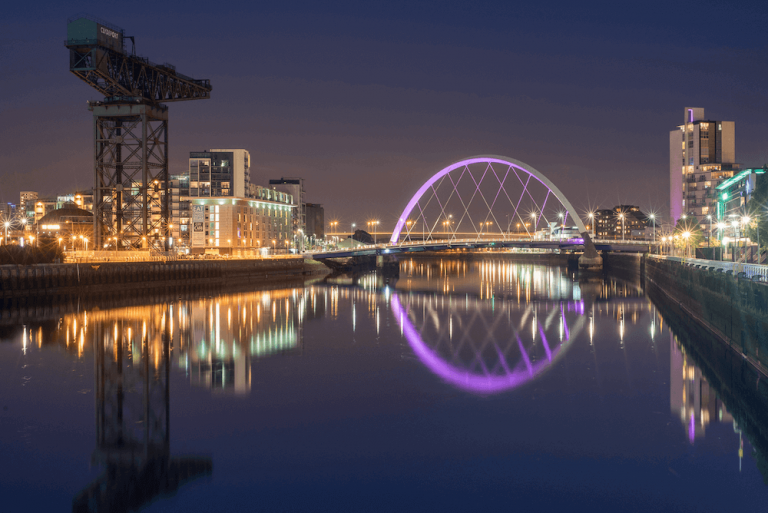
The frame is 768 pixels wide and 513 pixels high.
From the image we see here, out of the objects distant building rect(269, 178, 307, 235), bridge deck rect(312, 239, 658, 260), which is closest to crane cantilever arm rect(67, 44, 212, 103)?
bridge deck rect(312, 239, 658, 260)

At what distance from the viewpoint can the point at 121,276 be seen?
46.6 meters

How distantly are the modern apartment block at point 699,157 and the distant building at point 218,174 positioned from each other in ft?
241

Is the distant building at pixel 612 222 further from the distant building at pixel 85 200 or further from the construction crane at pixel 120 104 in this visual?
the construction crane at pixel 120 104

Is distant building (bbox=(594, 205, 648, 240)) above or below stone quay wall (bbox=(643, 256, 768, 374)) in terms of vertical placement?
above

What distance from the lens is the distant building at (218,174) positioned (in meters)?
96.1

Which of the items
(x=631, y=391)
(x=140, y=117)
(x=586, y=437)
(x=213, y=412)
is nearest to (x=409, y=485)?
(x=586, y=437)

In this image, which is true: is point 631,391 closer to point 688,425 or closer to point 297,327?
point 688,425

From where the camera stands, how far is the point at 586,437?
12.8 meters

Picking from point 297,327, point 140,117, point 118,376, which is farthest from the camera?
point 140,117

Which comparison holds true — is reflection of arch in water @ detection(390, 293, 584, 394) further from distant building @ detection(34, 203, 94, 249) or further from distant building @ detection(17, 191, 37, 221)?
distant building @ detection(17, 191, 37, 221)

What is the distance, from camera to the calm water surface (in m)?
10.2

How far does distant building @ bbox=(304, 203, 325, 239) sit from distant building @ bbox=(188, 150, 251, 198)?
4211cm

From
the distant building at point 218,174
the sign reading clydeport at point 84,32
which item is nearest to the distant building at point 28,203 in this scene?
the distant building at point 218,174

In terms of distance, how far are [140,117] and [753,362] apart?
154 feet
